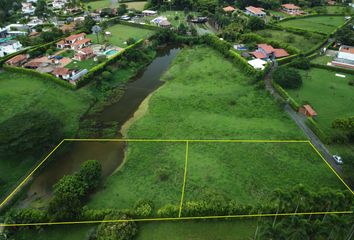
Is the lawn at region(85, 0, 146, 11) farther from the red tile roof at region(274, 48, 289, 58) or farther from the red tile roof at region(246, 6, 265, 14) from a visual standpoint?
the red tile roof at region(274, 48, 289, 58)

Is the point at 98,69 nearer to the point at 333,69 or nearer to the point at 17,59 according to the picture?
the point at 17,59

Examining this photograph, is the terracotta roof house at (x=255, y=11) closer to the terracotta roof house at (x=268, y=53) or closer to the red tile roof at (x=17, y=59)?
the terracotta roof house at (x=268, y=53)

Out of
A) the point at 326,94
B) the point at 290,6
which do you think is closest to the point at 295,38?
the point at 290,6

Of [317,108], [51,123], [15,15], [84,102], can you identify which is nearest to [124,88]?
[84,102]

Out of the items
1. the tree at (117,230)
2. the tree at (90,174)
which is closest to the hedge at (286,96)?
the tree at (117,230)

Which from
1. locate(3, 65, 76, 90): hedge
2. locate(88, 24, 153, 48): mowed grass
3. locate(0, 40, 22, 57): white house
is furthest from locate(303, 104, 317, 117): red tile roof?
locate(0, 40, 22, 57): white house

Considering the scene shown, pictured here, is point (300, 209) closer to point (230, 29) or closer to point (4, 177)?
point (4, 177)
